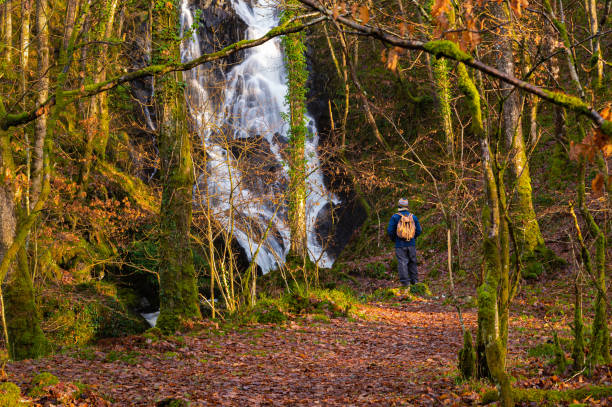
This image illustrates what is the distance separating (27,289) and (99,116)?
28.1 feet

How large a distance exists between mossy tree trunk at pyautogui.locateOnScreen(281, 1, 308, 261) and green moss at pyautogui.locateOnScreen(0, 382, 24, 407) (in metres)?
7.00

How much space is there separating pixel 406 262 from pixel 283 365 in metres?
6.36

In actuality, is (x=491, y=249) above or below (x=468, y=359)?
above

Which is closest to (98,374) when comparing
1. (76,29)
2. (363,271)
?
(76,29)

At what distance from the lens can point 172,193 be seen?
8289 millimetres

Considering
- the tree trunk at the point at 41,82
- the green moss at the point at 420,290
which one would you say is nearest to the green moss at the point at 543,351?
the green moss at the point at 420,290

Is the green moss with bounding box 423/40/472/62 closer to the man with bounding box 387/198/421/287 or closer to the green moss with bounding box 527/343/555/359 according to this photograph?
the green moss with bounding box 527/343/555/359

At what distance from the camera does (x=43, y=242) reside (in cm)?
1158

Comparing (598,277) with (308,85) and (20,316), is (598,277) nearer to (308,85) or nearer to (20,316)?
(20,316)

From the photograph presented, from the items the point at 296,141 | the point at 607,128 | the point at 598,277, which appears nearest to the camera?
the point at 607,128

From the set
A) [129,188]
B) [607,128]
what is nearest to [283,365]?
[607,128]

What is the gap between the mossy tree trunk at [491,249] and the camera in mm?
4066

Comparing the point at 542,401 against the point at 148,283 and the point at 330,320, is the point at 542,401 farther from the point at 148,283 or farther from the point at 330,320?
the point at 148,283

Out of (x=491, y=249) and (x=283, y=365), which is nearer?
(x=491, y=249)
